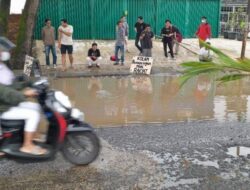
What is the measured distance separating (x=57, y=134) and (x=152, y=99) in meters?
4.97

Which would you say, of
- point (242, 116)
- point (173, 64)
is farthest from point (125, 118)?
point (173, 64)

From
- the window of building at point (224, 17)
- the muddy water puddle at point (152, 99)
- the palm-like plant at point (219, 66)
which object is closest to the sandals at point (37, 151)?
the palm-like plant at point (219, 66)

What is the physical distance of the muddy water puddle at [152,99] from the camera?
8.12m

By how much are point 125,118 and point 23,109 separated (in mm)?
3348

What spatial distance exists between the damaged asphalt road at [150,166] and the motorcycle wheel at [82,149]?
0.11 metres

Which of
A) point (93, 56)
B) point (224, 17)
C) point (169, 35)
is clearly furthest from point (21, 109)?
point (224, 17)

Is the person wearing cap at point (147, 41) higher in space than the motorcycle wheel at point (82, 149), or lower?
higher

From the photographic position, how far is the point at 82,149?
17.5ft

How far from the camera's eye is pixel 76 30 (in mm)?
19234

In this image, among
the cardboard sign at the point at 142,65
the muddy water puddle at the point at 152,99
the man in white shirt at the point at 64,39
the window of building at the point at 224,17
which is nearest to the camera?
the muddy water puddle at the point at 152,99

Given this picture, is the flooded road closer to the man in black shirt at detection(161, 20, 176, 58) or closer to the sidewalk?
the sidewalk

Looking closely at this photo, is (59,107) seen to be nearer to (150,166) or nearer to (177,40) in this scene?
(150,166)

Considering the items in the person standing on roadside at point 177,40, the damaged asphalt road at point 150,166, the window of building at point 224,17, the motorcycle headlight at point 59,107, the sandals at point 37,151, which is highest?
the window of building at point 224,17

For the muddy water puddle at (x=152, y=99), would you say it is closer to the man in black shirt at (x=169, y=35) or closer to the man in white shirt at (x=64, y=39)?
the man in white shirt at (x=64, y=39)
